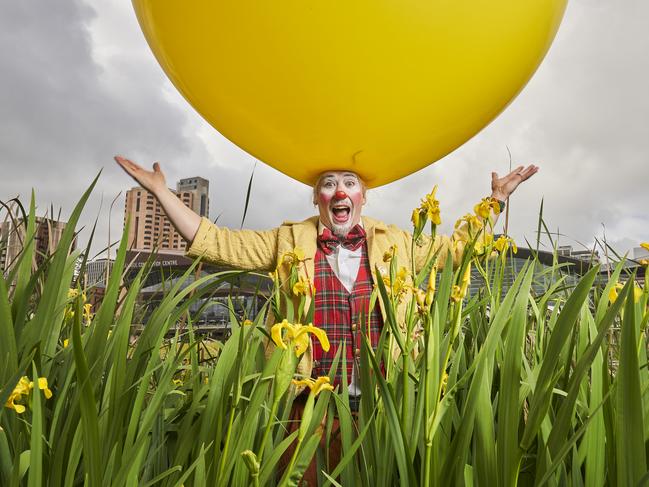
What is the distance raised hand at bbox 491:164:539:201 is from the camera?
6.19 ft

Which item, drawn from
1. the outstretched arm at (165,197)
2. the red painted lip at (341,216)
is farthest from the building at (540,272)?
the outstretched arm at (165,197)

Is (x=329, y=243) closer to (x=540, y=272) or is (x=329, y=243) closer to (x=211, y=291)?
(x=540, y=272)

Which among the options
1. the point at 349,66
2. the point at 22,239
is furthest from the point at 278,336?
the point at 22,239

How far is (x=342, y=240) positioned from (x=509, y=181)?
654 millimetres

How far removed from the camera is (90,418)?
52 centimetres

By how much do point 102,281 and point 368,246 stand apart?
33.6 inches

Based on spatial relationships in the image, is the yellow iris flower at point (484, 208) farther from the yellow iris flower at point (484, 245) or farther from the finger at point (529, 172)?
the finger at point (529, 172)

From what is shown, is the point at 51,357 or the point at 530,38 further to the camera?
the point at 530,38

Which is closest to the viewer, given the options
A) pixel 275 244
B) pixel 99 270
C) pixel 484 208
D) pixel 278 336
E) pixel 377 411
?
pixel 278 336

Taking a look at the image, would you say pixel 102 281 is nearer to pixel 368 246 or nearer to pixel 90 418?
pixel 368 246

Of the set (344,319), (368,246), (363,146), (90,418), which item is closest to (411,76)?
(363,146)

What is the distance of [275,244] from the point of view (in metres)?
1.88

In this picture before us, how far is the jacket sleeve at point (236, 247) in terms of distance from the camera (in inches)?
69.6

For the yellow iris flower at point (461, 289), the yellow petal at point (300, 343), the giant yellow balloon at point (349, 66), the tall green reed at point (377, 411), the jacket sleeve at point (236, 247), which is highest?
the giant yellow balloon at point (349, 66)
